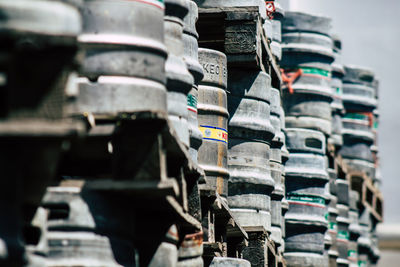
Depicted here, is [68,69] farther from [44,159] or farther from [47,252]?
[47,252]

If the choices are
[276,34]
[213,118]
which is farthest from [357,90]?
[213,118]

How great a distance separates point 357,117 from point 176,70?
600 inches

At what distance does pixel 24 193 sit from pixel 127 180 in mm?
1075

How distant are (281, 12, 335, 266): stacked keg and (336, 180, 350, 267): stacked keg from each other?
2056mm

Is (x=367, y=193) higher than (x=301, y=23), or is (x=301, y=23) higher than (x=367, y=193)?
(x=301, y=23)

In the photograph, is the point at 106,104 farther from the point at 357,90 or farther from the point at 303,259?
the point at 357,90

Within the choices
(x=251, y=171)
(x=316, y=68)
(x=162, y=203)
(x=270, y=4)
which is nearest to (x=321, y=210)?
(x=316, y=68)

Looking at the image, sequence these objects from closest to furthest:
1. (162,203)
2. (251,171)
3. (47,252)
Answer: (47,252) → (162,203) → (251,171)

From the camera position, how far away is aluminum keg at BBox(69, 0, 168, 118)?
562cm

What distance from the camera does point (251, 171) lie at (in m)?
11.3

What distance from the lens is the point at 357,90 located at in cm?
2172

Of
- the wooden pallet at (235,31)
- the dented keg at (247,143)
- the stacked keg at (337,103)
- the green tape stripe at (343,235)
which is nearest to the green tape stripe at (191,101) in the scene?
the wooden pallet at (235,31)

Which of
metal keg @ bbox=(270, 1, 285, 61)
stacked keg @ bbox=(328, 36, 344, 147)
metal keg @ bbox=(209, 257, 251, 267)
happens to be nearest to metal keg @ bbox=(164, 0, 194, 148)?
metal keg @ bbox=(209, 257, 251, 267)

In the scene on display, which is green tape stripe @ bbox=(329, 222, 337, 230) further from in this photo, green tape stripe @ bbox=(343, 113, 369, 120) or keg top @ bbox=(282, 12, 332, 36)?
green tape stripe @ bbox=(343, 113, 369, 120)
